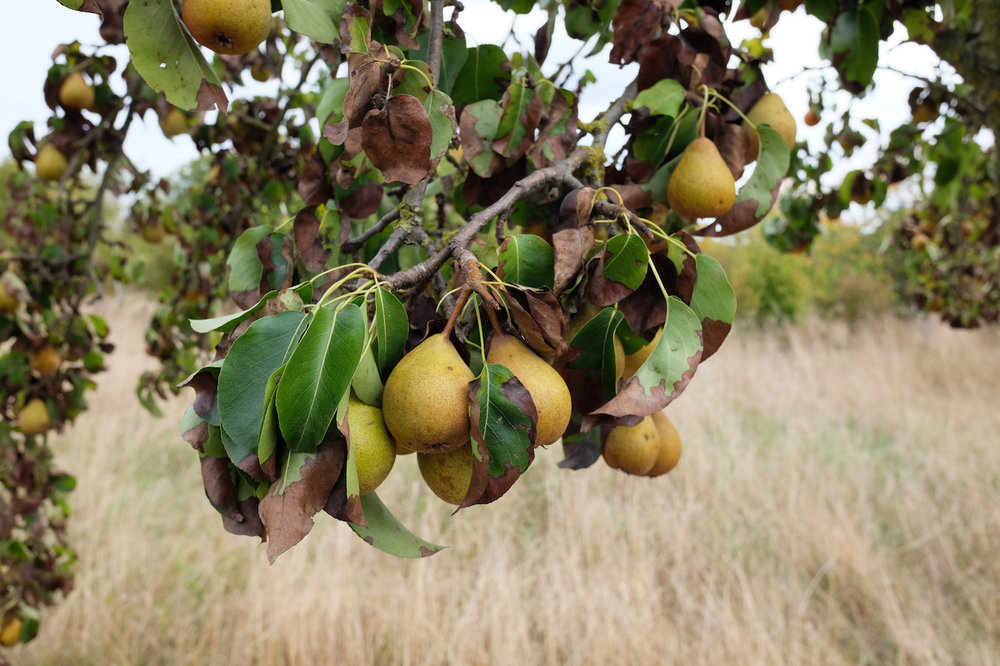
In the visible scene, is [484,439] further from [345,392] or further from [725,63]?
[725,63]

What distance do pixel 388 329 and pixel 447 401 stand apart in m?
0.10

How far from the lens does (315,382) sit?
1.67ft

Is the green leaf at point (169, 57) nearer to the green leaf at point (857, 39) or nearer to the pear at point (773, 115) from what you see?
the pear at point (773, 115)

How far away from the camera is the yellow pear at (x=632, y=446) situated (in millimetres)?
797

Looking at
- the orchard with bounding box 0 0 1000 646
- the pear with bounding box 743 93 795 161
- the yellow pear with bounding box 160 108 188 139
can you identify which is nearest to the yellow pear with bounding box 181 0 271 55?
the orchard with bounding box 0 0 1000 646

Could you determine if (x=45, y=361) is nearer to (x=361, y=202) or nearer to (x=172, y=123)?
(x=172, y=123)

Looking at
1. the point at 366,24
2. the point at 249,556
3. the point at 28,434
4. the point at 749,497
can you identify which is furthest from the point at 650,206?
the point at 749,497

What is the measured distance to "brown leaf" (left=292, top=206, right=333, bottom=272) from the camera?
0.78 meters

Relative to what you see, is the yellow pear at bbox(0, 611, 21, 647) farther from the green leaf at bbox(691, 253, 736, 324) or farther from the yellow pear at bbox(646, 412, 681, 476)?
the green leaf at bbox(691, 253, 736, 324)

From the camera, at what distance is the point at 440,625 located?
2.56 m

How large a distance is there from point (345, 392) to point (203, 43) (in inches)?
15.5

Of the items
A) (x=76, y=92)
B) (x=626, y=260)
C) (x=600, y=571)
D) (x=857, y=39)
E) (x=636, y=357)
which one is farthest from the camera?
(x=600, y=571)

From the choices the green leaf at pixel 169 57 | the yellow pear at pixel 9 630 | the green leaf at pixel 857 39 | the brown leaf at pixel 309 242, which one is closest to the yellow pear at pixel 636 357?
the brown leaf at pixel 309 242

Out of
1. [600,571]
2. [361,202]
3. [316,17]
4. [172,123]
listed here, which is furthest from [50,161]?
[600,571]
